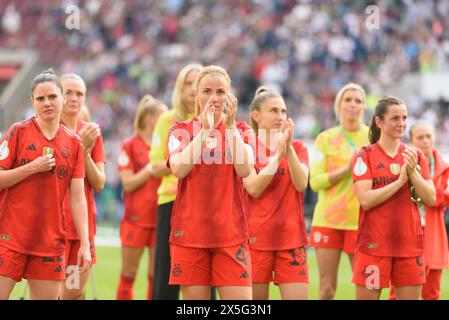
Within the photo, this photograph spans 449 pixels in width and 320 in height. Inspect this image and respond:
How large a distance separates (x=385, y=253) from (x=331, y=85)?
15986 mm

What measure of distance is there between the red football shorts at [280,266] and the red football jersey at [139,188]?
9.04 ft

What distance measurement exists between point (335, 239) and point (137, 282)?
16.9 feet

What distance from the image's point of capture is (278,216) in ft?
26.2

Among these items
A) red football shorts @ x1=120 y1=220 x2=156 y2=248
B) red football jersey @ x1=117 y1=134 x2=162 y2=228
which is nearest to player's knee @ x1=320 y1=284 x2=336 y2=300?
red football shorts @ x1=120 y1=220 x2=156 y2=248

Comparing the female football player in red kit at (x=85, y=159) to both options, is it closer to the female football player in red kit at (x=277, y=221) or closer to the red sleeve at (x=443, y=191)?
the female football player in red kit at (x=277, y=221)

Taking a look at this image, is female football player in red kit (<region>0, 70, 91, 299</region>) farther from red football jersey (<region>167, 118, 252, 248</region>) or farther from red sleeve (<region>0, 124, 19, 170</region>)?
red football jersey (<region>167, 118, 252, 248</region>)

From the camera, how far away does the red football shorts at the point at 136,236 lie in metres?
10.4

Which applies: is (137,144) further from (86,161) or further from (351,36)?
(351,36)

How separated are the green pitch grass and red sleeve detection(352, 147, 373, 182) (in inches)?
145

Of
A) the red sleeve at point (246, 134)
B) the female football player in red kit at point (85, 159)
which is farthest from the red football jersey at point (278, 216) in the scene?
the female football player in red kit at point (85, 159)

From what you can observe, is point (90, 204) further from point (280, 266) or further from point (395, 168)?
point (395, 168)

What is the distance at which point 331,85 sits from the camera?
23500mm

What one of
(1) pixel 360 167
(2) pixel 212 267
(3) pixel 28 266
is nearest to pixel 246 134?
(2) pixel 212 267

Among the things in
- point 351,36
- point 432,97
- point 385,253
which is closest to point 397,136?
point 385,253
